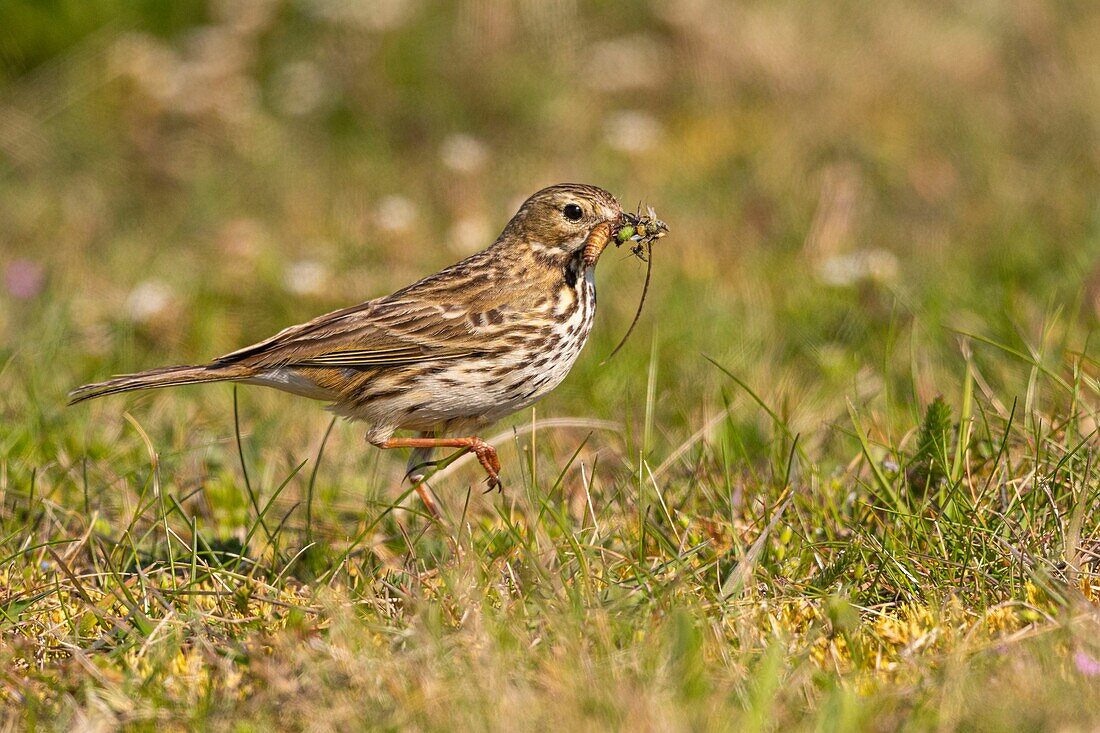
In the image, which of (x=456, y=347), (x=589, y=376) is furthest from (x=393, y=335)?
(x=589, y=376)

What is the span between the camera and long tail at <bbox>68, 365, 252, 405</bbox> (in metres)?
5.25

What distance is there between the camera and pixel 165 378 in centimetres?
536

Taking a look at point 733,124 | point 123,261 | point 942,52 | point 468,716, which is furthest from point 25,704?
point 942,52

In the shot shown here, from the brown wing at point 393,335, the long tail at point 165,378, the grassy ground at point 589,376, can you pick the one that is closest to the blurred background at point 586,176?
the grassy ground at point 589,376

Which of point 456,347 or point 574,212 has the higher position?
point 574,212

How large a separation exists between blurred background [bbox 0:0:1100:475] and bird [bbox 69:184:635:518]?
87 centimetres

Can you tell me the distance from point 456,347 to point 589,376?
1.53 m

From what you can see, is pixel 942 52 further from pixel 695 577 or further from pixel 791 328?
pixel 695 577

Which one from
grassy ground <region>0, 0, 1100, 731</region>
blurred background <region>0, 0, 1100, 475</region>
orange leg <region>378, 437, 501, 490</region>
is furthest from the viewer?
blurred background <region>0, 0, 1100, 475</region>

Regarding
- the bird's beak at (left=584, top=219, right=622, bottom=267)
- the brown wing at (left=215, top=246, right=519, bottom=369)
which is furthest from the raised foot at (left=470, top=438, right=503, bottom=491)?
the bird's beak at (left=584, top=219, right=622, bottom=267)

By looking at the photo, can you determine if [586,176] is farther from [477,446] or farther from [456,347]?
[477,446]

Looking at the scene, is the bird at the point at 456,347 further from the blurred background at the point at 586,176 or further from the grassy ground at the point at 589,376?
the blurred background at the point at 586,176

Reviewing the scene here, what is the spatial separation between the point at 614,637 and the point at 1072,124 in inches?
302

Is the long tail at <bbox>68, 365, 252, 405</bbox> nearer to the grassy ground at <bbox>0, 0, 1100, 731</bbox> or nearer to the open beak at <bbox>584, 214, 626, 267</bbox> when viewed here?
the grassy ground at <bbox>0, 0, 1100, 731</bbox>
